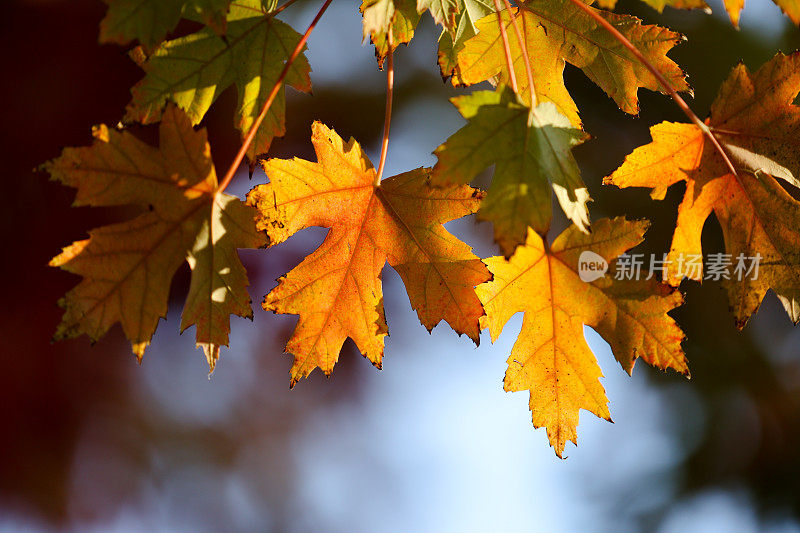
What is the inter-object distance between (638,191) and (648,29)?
236cm

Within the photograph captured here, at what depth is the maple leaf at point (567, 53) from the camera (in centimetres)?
77

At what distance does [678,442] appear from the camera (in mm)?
3441

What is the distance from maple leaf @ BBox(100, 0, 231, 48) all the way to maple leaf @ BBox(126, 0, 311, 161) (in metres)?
0.16

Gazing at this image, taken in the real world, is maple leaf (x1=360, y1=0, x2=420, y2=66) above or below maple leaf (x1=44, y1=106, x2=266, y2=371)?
above

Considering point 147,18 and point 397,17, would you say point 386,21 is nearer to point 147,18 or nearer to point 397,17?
point 397,17

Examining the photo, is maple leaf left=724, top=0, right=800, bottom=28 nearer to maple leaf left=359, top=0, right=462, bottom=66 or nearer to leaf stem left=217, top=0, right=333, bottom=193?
maple leaf left=359, top=0, right=462, bottom=66

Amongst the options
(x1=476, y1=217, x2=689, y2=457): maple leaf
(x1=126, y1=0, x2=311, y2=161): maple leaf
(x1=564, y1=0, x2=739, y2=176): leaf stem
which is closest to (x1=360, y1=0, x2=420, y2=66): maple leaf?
(x1=126, y1=0, x2=311, y2=161): maple leaf

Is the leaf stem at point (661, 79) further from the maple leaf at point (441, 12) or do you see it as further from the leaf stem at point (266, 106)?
the leaf stem at point (266, 106)

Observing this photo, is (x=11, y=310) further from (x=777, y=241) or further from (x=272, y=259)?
(x=777, y=241)

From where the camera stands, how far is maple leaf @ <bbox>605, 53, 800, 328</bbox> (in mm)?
762

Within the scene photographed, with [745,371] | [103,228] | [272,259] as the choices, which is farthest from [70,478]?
[745,371]

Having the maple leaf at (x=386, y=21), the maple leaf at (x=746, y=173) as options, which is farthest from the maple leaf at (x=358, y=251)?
the maple leaf at (x=746, y=173)

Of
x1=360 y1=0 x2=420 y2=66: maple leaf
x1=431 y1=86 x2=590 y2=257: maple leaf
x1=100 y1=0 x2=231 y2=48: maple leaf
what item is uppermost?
x1=360 y1=0 x2=420 y2=66: maple leaf

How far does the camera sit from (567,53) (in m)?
0.84
